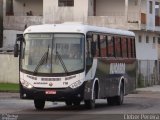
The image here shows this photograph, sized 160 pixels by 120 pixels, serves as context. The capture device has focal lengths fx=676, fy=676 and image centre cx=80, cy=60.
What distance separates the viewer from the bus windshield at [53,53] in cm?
2431

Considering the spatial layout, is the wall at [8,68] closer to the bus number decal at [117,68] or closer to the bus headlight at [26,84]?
the bus number decal at [117,68]

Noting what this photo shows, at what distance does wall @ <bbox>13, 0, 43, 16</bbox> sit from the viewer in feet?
200

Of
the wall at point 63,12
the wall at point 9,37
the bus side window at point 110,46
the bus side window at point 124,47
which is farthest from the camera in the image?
the wall at point 9,37

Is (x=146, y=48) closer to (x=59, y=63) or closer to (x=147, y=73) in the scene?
(x=147, y=73)

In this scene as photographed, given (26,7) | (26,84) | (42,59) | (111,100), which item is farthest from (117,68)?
(26,7)

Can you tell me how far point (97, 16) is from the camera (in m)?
56.9

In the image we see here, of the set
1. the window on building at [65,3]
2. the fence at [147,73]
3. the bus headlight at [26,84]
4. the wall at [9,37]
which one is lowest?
the fence at [147,73]

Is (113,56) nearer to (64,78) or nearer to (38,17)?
(64,78)

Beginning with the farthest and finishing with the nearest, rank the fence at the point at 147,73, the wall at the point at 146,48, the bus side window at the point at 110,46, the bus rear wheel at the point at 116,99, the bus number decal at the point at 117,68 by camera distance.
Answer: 1. the wall at the point at 146,48
2. the fence at the point at 147,73
3. the bus rear wheel at the point at 116,99
4. the bus number decal at the point at 117,68
5. the bus side window at the point at 110,46

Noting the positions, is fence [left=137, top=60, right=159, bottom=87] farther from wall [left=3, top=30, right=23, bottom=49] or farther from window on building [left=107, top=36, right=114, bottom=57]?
window on building [left=107, top=36, right=114, bottom=57]

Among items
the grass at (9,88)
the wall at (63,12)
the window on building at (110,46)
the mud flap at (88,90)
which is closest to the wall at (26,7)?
the wall at (63,12)

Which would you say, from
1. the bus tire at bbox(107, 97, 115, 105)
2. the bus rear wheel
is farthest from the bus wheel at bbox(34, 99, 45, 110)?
the bus tire at bbox(107, 97, 115, 105)

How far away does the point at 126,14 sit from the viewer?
5562 cm

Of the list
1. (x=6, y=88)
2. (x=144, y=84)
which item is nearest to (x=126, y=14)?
(x=144, y=84)
